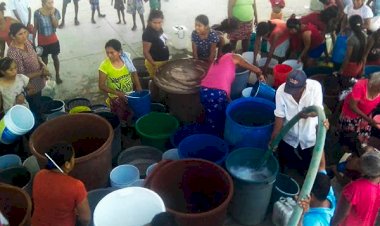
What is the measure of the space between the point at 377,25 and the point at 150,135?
4375mm

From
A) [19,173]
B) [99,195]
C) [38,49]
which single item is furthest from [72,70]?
[99,195]

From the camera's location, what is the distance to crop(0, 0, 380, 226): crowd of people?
125 inches

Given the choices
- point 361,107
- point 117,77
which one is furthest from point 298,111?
point 117,77

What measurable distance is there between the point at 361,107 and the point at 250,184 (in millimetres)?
1726

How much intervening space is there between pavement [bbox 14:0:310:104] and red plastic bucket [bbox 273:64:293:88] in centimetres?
263

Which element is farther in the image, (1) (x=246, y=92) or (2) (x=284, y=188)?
(1) (x=246, y=92)

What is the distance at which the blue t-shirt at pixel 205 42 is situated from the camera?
19.1 feet

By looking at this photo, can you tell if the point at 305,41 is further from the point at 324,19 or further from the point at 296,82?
the point at 296,82

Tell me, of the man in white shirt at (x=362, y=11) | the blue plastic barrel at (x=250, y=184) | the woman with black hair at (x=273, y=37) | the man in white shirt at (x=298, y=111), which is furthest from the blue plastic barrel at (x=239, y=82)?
the man in white shirt at (x=362, y=11)

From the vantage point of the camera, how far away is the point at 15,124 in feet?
15.6

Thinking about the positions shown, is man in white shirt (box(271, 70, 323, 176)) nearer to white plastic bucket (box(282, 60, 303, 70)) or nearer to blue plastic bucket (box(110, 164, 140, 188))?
blue plastic bucket (box(110, 164, 140, 188))

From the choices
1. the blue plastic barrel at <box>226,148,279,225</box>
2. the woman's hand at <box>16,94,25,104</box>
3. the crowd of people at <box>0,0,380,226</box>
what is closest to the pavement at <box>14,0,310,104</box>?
the crowd of people at <box>0,0,380,226</box>

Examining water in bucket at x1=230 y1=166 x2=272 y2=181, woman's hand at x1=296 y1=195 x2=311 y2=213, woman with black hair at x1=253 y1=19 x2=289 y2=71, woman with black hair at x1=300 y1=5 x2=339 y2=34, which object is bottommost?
water in bucket at x1=230 y1=166 x2=272 y2=181

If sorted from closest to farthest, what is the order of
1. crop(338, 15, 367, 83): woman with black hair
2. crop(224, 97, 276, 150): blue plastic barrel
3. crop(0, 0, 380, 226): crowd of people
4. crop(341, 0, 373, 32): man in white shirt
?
crop(0, 0, 380, 226): crowd of people < crop(224, 97, 276, 150): blue plastic barrel < crop(338, 15, 367, 83): woman with black hair < crop(341, 0, 373, 32): man in white shirt
